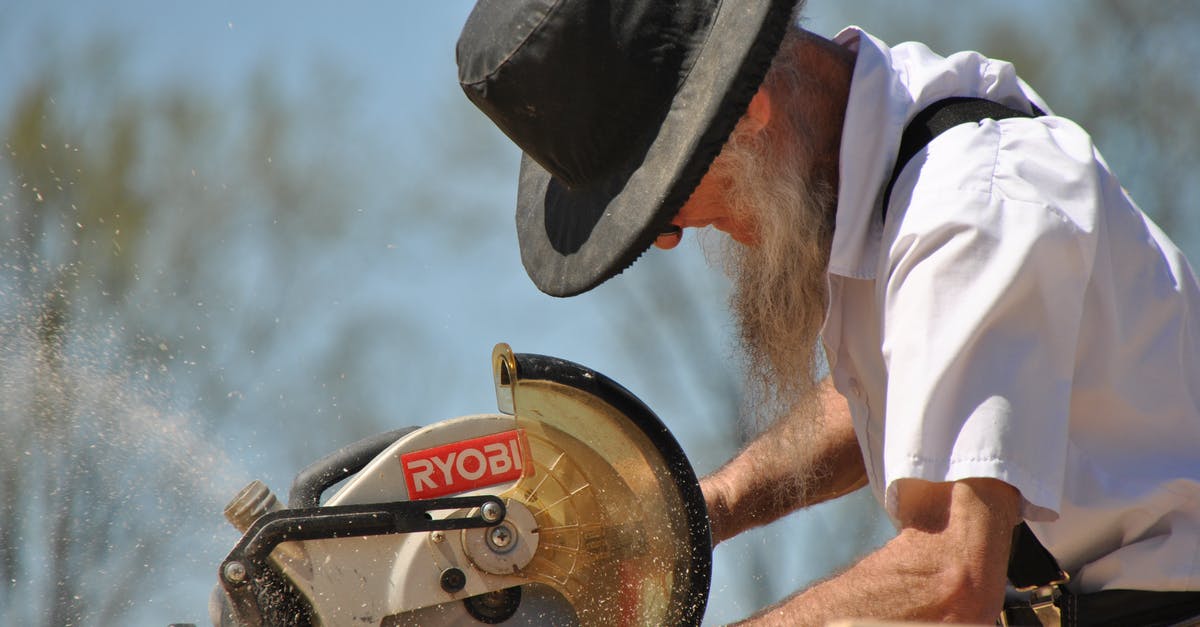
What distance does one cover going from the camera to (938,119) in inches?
68.6

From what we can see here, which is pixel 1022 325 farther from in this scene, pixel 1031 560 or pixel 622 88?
pixel 622 88

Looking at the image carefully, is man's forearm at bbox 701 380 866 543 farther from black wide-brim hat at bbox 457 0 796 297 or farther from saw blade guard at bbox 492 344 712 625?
black wide-brim hat at bbox 457 0 796 297

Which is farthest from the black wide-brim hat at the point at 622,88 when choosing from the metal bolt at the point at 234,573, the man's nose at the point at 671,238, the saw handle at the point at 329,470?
the metal bolt at the point at 234,573

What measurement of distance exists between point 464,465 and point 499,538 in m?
0.13

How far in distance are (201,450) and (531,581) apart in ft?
2.55

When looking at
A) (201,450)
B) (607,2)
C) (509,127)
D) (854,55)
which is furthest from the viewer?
(201,450)

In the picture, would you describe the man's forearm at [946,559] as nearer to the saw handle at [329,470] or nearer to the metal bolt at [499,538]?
the metal bolt at [499,538]

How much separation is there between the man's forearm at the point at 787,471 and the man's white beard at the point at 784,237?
259 mm

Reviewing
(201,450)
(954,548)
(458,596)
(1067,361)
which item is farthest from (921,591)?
(201,450)

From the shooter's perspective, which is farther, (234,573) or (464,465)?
(464,465)

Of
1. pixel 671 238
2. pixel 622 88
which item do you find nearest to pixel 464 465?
pixel 671 238

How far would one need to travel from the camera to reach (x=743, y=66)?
1.57 metres

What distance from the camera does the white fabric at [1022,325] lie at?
4.88 ft

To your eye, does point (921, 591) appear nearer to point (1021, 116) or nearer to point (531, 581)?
point (531, 581)
